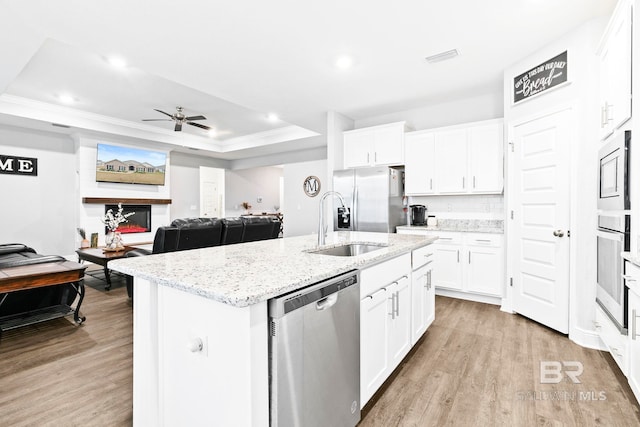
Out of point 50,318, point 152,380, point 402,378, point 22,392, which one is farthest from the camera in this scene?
point 50,318

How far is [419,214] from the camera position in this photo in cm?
443

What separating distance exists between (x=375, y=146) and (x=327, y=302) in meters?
3.63

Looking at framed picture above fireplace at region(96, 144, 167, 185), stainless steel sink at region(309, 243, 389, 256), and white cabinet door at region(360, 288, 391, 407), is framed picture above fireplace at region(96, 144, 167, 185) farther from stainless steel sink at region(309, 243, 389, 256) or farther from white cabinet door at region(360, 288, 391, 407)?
white cabinet door at region(360, 288, 391, 407)

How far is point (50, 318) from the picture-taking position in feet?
9.14

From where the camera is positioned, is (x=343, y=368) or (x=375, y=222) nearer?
(x=343, y=368)

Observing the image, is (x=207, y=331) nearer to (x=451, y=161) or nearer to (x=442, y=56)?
(x=442, y=56)

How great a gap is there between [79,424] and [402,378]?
1844mm

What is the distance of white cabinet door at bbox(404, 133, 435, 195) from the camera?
4.13 meters

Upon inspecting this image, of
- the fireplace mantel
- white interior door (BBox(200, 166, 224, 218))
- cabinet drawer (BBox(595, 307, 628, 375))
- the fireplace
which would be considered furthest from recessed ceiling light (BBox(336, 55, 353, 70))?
white interior door (BBox(200, 166, 224, 218))

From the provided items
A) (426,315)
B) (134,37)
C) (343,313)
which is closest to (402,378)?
(426,315)

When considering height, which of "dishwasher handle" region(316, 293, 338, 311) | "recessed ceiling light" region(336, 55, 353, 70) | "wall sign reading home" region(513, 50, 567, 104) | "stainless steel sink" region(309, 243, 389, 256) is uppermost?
"recessed ceiling light" region(336, 55, 353, 70)

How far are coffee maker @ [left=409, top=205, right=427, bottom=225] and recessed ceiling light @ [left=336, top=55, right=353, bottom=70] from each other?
2.17 metres

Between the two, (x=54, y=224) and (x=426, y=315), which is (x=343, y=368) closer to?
(x=426, y=315)

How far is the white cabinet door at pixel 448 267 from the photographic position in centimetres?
373
